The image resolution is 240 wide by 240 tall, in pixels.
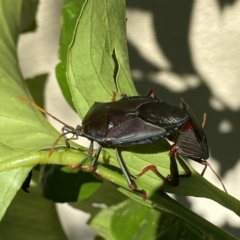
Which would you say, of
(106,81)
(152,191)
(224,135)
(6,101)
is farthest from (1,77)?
(224,135)

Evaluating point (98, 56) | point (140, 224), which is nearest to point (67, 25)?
point (98, 56)

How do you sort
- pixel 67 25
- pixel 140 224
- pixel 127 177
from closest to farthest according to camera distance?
pixel 127 177 < pixel 67 25 < pixel 140 224

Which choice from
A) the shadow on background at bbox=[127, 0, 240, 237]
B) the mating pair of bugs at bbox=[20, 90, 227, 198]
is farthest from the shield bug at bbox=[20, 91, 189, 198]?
the shadow on background at bbox=[127, 0, 240, 237]

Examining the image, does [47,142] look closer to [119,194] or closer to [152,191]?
[152,191]

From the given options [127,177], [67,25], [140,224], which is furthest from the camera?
[140,224]

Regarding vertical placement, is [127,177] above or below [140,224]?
above

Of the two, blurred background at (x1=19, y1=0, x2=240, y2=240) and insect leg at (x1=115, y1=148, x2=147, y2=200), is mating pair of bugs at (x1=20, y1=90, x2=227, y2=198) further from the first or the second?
blurred background at (x1=19, y1=0, x2=240, y2=240)

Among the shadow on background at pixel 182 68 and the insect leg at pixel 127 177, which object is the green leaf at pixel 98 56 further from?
the shadow on background at pixel 182 68

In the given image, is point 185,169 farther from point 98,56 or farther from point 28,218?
point 28,218
